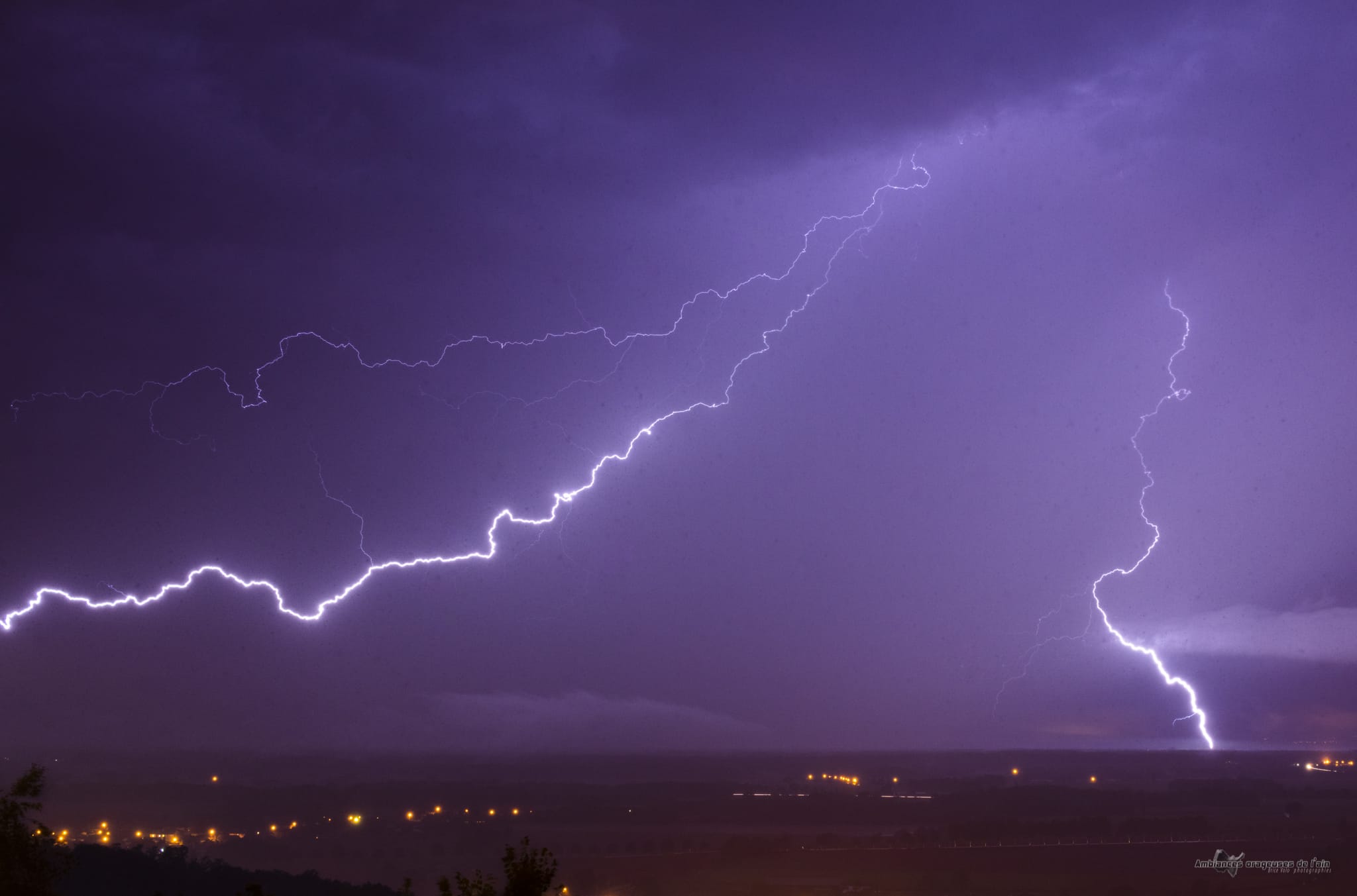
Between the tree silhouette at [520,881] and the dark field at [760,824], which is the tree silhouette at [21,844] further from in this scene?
the dark field at [760,824]

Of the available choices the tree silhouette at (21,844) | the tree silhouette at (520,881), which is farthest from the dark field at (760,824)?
the tree silhouette at (520,881)

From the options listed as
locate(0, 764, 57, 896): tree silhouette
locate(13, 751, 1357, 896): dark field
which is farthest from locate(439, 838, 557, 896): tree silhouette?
locate(13, 751, 1357, 896): dark field

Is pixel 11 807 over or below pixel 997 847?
over

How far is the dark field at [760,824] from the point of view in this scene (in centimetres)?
3152

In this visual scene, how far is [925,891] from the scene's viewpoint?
28.8 m

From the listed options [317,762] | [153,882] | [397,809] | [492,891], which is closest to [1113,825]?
[397,809]

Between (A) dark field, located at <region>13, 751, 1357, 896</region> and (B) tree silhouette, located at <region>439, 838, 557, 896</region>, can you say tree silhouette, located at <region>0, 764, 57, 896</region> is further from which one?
(A) dark field, located at <region>13, 751, 1357, 896</region>

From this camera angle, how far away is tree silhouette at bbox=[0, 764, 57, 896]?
38.4 feet

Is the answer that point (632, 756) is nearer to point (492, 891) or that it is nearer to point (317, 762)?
point (317, 762)

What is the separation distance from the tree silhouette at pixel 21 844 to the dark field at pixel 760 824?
45.0 feet

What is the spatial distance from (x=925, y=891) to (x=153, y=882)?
20.0 m

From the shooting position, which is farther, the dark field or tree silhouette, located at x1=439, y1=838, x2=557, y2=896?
the dark field

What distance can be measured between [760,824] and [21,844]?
41.0 m

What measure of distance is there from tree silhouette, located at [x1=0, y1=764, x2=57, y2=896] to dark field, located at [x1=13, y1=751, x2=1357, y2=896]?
13705mm
